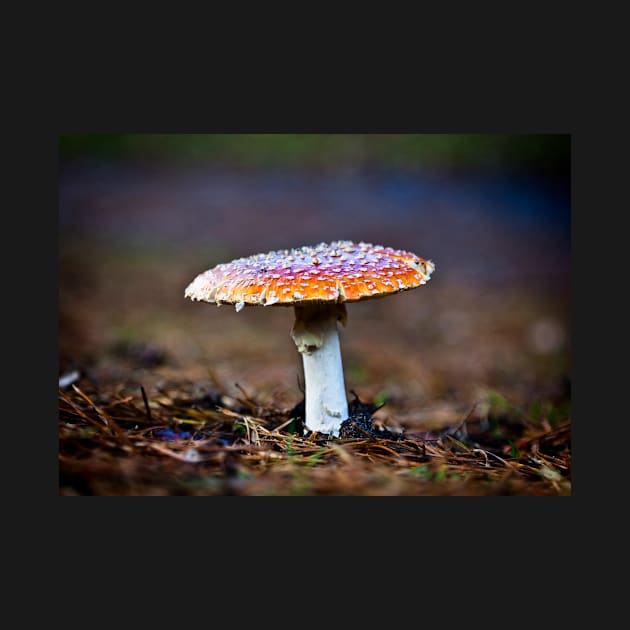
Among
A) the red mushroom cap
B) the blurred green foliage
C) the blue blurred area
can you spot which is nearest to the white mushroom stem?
the red mushroom cap

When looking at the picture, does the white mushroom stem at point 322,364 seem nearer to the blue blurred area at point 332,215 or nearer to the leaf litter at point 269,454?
the leaf litter at point 269,454

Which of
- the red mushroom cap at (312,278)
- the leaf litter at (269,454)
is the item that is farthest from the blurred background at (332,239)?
the red mushroom cap at (312,278)

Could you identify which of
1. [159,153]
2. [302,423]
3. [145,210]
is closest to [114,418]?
[302,423]

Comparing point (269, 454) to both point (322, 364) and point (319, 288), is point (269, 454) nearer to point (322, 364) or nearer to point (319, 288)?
point (322, 364)

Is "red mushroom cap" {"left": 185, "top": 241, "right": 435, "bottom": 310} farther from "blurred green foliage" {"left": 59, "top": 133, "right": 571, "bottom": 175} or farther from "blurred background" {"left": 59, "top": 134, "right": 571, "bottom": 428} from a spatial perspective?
"blurred green foliage" {"left": 59, "top": 133, "right": 571, "bottom": 175}

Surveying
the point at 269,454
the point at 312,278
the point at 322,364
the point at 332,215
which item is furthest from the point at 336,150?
the point at 269,454

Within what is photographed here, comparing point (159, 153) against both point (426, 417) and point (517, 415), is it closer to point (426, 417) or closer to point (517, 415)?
point (426, 417)
